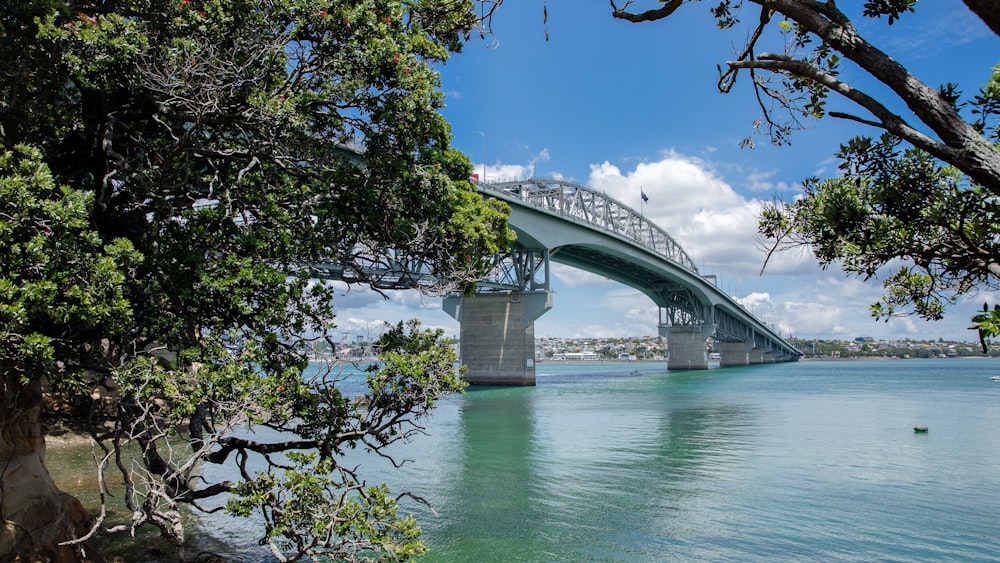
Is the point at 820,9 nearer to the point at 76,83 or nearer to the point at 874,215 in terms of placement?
the point at 874,215

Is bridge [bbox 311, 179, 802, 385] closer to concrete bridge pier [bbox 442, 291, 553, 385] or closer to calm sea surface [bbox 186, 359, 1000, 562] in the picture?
concrete bridge pier [bbox 442, 291, 553, 385]

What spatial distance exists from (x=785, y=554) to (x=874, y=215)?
7085 mm

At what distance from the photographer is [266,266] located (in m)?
7.19

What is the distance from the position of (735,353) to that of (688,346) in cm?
3570

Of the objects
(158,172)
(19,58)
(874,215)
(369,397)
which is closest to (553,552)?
(369,397)

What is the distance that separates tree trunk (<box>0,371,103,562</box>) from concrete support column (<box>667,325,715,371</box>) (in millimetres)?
98687

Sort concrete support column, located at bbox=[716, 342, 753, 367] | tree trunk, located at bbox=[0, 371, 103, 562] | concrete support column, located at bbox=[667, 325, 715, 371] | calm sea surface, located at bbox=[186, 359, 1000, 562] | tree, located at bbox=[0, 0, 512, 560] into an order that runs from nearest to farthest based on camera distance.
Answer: tree, located at bbox=[0, 0, 512, 560] < tree trunk, located at bbox=[0, 371, 103, 562] < calm sea surface, located at bbox=[186, 359, 1000, 562] < concrete support column, located at bbox=[667, 325, 715, 371] < concrete support column, located at bbox=[716, 342, 753, 367]

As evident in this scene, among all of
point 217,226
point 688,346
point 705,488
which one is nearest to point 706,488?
point 705,488

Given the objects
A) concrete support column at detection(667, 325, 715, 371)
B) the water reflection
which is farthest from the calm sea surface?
concrete support column at detection(667, 325, 715, 371)

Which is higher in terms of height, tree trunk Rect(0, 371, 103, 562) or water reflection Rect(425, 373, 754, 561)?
tree trunk Rect(0, 371, 103, 562)

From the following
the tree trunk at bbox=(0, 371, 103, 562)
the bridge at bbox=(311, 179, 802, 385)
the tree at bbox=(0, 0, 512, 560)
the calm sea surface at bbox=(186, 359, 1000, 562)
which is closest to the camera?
the tree at bbox=(0, 0, 512, 560)

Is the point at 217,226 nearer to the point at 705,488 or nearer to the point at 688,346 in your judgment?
the point at 705,488

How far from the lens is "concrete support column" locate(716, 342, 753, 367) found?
131250 millimetres

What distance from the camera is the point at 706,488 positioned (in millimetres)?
15211
